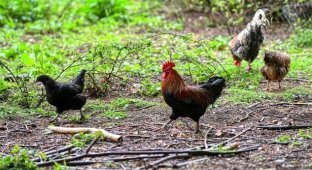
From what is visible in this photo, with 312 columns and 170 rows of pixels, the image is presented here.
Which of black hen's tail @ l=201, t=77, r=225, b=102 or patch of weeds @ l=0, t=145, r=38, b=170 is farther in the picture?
black hen's tail @ l=201, t=77, r=225, b=102

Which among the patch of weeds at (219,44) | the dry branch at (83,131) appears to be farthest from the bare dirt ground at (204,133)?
the patch of weeds at (219,44)

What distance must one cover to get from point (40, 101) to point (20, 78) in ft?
2.16

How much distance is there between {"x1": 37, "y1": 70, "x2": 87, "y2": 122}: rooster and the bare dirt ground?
270 millimetres

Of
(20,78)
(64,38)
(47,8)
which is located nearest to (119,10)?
(47,8)

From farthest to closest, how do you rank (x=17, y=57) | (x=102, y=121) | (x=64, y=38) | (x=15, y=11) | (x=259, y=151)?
(x=15, y=11), (x=64, y=38), (x=17, y=57), (x=102, y=121), (x=259, y=151)

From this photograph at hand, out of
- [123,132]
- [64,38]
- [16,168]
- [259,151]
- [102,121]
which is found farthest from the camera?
[64,38]

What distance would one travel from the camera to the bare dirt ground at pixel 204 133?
6372 mm

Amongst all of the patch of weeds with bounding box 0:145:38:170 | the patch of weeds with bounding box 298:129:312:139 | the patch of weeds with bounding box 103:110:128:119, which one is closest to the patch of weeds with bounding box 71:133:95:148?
the patch of weeds with bounding box 0:145:38:170

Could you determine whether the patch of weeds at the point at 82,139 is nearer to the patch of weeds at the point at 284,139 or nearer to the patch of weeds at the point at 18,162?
the patch of weeds at the point at 18,162

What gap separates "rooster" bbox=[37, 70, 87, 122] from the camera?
8.30 metres

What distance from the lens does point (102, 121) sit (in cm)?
847

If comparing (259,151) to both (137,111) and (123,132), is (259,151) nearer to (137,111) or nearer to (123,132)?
(123,132)

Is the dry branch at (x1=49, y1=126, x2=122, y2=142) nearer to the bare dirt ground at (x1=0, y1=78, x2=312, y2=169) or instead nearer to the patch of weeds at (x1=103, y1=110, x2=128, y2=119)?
the bare dirt ground at (x1=0, y1=78, x2=312, y2=169)

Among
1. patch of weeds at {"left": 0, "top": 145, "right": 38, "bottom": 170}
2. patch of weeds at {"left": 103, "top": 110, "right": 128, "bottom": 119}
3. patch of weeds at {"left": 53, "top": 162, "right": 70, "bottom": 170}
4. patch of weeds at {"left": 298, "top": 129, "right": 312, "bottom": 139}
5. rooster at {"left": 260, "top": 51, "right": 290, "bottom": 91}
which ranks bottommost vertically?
patch of weeds at {"left": 298, "top": 129, "right": 312, "bottom": 139}
